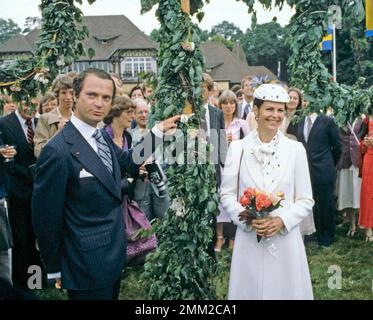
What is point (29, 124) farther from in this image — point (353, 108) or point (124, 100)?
point (353, 108)

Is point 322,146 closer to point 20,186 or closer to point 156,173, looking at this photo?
point 156,173

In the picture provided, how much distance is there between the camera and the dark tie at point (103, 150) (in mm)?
3336

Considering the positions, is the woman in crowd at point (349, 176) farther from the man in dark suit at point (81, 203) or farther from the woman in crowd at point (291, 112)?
the man in dark suit at point (81, 203)

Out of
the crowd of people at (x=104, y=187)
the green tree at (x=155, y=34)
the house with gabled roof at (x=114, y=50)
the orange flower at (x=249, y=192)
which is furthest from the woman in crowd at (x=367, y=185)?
the green tree at (x=155, y=34)

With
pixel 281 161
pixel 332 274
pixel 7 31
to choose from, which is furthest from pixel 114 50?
pixel 281 161

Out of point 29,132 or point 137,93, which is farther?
point 137,93

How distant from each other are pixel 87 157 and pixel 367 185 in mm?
4921

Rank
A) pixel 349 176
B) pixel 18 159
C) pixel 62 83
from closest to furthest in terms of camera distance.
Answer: pixel 62 83
pixel 18 159
pixel 349 176

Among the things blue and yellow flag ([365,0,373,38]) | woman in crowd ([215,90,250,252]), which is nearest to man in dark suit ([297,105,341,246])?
woman in crowd ([215,90,250,252])

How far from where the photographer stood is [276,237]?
3.70 meters

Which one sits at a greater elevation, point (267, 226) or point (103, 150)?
point (103, 150)

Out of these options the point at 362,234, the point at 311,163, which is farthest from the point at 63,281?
the point at 362,234

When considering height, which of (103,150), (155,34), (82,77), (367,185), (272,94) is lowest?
(367,185)

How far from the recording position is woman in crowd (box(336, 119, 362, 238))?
783 cm
